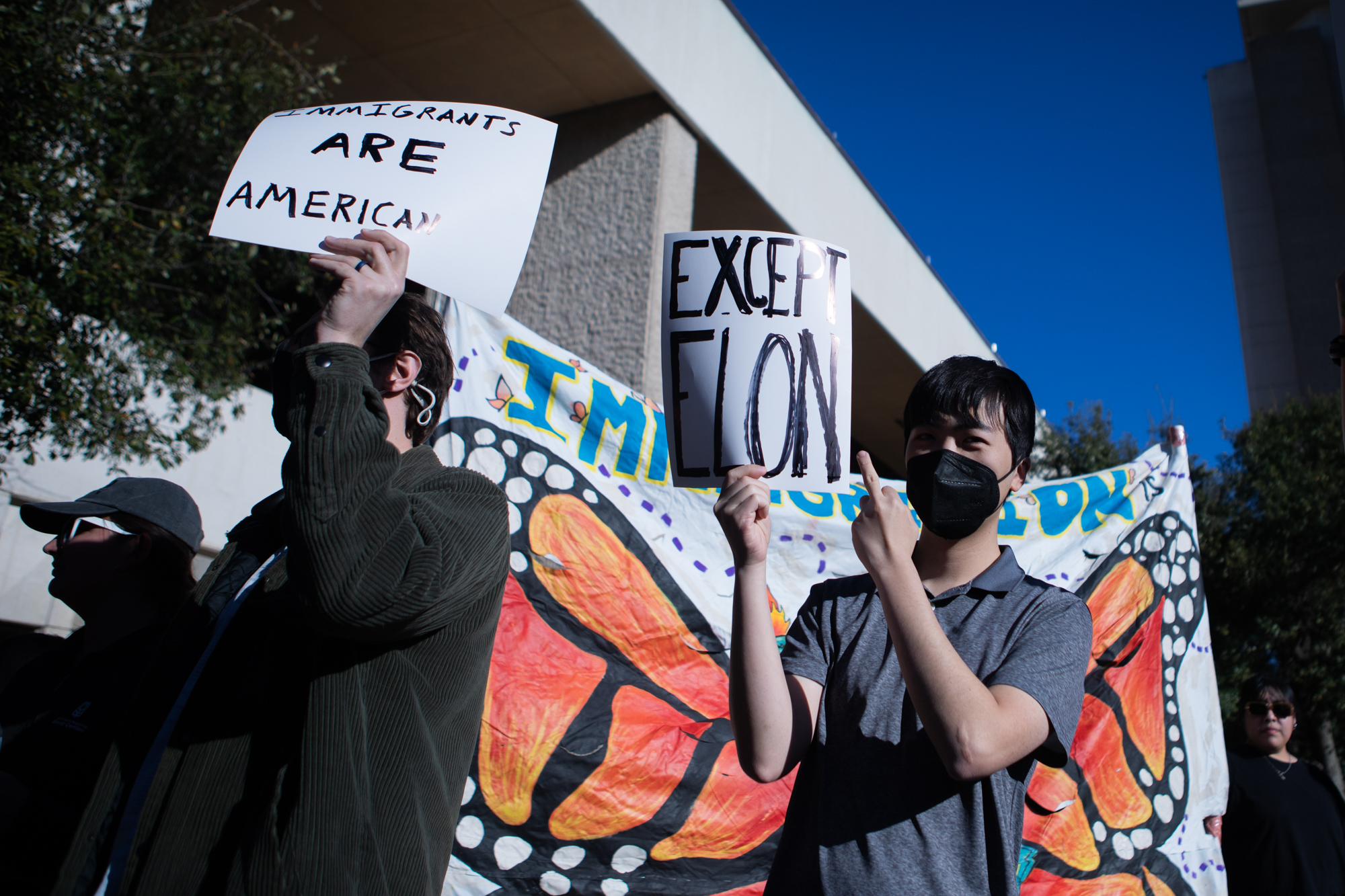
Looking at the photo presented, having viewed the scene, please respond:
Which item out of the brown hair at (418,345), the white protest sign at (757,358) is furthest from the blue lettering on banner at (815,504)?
the brown hair at (418,345)

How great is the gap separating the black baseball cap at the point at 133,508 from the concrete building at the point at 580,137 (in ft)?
11.3

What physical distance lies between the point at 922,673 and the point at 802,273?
0.83m

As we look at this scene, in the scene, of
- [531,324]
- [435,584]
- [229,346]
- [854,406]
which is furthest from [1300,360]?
[435,584]

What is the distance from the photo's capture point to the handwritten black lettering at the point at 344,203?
159cm

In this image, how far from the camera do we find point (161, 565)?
2344 mm

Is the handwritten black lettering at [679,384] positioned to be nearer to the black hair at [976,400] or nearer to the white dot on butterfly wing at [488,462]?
the black hair at [976,400]

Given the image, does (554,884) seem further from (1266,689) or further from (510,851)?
(1266,689)

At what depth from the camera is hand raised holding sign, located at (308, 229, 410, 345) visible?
1282mm

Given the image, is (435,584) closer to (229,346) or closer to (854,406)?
(229,346)

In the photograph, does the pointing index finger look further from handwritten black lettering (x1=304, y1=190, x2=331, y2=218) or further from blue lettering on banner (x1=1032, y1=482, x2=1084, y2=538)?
blue lettering on banner (x1=1032, y1=482, x2=1084, y2=538)

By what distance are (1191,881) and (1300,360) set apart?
3128cm

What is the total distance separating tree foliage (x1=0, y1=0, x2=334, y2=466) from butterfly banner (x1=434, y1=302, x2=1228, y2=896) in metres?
1.87

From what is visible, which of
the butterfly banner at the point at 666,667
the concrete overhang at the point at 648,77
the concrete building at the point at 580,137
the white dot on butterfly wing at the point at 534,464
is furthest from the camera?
the concrete overhang at the point at 648,77

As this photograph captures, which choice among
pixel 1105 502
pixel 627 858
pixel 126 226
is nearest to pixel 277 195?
pixel 627 858
